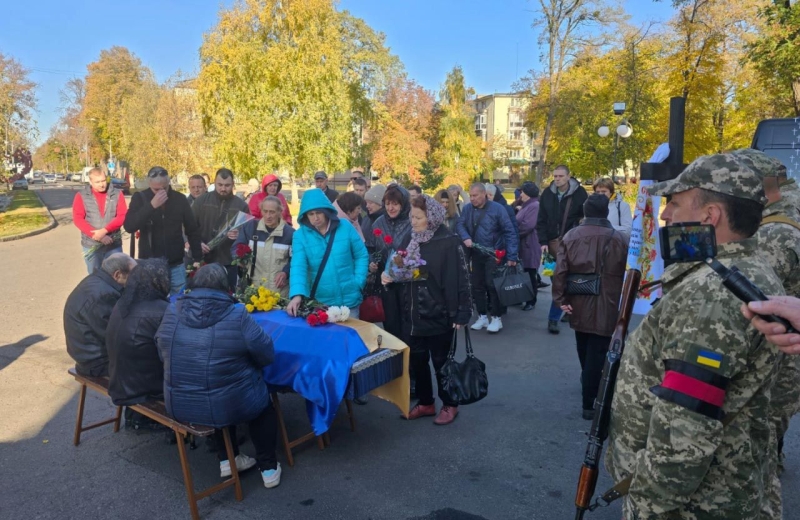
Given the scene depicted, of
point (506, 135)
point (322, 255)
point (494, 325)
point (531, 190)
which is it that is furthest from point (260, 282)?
point (506, 135)

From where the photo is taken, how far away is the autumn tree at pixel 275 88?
24938mm

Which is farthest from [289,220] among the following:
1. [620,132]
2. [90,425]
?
[620,132]

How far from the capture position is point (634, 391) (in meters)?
2.03

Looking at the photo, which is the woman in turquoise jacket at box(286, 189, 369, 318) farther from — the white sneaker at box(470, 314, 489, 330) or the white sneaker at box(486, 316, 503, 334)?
the white sneaker at box(470, 314, 489, 330)

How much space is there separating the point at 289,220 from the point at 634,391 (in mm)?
4679

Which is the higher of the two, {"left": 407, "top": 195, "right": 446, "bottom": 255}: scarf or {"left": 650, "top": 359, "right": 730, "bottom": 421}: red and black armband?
{"left": 407, "top": 195, "right": 446, "bottom": 255}: scarf

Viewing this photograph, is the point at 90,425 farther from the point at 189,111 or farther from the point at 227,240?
the point at 189,111

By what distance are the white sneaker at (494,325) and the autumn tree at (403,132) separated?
27.7 metres

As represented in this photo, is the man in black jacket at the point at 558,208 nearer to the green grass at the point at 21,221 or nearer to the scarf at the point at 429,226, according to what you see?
the scarf at the point at 429,226

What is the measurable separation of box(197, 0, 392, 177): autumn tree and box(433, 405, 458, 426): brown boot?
22148 millimetres

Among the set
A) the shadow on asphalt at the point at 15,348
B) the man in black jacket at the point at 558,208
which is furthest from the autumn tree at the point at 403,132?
the shadow on asphalt at the point at 15,348

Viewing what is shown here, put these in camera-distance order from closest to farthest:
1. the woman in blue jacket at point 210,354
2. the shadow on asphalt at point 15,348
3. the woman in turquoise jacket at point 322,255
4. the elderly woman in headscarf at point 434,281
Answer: the woman in blue jacket at point 210,354 < the elderly woman in headscarf at point 434,281 < the woman in turquoise jacket at point 322,255 < the shadow on asphalt at point 15,348

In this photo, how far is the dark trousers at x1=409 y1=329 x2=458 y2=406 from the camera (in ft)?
16.0

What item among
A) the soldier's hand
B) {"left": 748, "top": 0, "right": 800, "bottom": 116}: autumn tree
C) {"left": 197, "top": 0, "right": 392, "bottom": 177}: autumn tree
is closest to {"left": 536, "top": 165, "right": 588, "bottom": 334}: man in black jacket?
the soldier's hand
